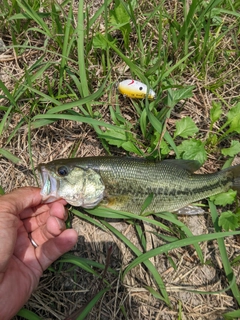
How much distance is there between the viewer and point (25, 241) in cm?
373

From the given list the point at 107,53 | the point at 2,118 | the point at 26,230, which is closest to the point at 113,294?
the point at 26,230

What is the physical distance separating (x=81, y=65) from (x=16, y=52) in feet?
3.69

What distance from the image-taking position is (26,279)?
3574 millimetres

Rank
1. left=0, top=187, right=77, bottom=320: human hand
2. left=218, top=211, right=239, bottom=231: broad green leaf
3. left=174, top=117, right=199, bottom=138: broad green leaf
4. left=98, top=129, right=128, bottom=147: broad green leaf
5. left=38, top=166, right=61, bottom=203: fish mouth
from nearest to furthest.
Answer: left=0, top=187, right=77, bottom=320: human hand
left=38, top=166, right=61, bottom=203: fish mouth
left=218, top=211, right=239, bottom=231: broad green leaf
left=98, top=129, right=128, bottom=147: broad green leaf
left=174, top=117, right=199, bottom=138: broad green leaf

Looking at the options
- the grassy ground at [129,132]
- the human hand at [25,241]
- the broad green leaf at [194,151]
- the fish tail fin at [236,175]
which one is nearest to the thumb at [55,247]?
the human hand at [25,241]

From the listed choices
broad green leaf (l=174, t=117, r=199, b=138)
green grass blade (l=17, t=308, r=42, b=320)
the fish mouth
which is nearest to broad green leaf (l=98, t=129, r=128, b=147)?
broad green leaf (l=174, t=117, r=199, b=138)

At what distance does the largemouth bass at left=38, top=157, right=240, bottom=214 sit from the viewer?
3.70m

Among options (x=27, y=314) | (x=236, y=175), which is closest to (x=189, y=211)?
(x=236, y=175)

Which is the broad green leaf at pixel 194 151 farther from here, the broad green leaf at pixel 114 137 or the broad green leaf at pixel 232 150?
the broad green leaf at pixel 114 137

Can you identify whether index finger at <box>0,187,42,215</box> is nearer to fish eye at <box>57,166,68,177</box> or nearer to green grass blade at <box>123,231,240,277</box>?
fish eye at <box>57,166,68,177</box>

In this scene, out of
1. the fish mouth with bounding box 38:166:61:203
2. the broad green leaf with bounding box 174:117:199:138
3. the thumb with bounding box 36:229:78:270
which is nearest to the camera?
the thumb with bounding box 36:229:78:270

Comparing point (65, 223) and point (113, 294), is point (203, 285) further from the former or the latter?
point (65, 223)

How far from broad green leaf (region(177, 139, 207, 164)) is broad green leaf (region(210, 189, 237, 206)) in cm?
47

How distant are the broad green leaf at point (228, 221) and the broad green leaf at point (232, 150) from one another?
30.8 inches
